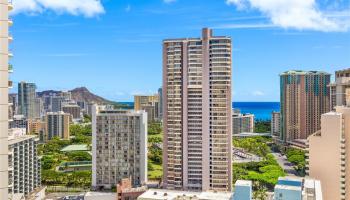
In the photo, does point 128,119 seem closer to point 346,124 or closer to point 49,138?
point 346,124

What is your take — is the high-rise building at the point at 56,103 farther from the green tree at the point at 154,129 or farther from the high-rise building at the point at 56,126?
the high-rise building at the point at 56,126

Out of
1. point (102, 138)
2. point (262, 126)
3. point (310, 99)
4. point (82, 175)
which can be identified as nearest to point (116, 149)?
point (102, 138)

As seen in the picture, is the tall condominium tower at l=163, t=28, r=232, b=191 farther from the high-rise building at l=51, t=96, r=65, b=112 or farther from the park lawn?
the high-rise building at l=51, t=96, r=65, b=112

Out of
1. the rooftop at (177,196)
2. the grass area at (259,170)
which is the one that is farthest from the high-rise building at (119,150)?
the rooftop at (177,196)

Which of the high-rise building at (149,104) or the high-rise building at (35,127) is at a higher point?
the high-rise building at (149,104)

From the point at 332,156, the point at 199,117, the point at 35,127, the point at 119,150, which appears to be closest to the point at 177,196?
the point at 332,156

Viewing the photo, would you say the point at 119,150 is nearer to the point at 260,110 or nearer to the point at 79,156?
the point at 79,156
